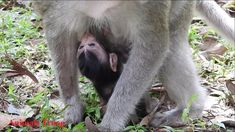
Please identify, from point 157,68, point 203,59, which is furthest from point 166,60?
point 203,59

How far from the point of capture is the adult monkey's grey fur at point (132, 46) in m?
4.07

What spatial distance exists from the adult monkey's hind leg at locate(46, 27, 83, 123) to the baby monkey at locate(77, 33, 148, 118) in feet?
0.23

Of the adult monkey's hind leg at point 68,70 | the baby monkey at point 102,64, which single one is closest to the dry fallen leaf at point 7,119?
the adult monkey's hind leg at point 68,70

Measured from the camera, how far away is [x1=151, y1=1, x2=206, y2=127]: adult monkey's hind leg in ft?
15.0

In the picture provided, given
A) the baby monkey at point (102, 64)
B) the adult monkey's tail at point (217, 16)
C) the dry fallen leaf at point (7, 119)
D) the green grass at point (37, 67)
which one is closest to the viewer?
the dry fallen leaf at point (7, 119)

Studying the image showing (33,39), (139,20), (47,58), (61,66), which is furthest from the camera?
(33,39)

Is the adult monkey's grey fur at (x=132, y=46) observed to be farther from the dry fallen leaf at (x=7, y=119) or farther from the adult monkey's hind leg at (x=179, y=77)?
the dry fallen leaf at (x=7, y=119)

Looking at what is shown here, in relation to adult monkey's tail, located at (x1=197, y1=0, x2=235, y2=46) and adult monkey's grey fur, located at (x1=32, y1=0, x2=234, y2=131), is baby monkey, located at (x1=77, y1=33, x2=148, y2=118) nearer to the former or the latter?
adult monkey's grey fur, located at (x1=32, y1=0, x2=234, y2=131)

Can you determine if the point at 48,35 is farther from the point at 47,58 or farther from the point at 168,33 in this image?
the point at 47,58

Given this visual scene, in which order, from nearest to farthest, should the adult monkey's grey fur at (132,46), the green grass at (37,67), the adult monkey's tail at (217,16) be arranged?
the adult monkey's grey fur at (132,46)
the green grass at (37,67)
the adult monkey's tail at (217,16)

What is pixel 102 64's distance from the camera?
172 inches

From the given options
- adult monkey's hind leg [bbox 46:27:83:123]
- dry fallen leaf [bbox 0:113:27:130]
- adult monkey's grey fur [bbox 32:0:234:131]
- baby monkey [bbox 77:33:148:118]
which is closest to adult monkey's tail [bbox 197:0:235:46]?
adult monkey's grey fur [bbox 32:0:234:131]

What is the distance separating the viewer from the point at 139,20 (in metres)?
4.07

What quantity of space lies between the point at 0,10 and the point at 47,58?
136 cm
